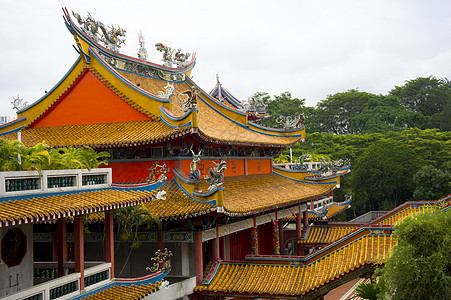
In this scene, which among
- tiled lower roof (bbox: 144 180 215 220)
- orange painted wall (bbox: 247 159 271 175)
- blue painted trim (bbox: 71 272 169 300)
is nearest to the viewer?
blue painted trim (bbox: 71 272 169 300)

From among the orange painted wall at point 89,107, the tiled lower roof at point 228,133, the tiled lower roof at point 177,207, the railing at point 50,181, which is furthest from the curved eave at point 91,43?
the railing at point 50,181

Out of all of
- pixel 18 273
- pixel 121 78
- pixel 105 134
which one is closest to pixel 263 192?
pixel 105 134

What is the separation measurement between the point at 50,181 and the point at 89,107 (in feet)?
28.7

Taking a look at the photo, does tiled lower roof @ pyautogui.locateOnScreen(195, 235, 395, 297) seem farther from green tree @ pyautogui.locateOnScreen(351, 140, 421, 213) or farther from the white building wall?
green tree @ pyautogui.locateOnScreen(351, 140, 421, 213)

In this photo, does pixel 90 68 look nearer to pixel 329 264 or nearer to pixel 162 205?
pixel 162 205

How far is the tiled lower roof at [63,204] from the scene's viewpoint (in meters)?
9.94

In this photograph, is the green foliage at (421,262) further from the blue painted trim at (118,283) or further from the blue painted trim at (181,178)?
the blue painted trim at (181,178)

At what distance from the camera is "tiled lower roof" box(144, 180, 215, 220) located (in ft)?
52.7

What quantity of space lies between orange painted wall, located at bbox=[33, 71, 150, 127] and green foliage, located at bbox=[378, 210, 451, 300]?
10650 millimetres

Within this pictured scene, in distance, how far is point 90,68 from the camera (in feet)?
66.9

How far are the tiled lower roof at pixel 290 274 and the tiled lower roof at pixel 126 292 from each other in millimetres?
3618

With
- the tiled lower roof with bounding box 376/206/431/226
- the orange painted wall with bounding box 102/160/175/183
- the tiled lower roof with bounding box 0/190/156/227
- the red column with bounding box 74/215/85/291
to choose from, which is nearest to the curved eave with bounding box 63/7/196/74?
the orange painted wall with bounding box 102/160/175/183

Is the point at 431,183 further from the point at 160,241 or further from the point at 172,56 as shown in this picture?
the point at 160,241

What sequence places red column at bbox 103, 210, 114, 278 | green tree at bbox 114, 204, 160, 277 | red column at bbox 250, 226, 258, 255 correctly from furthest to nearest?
1. red column at bbox 250, 226, 258, 255
2. green tree at bbox 114, 204, 160, 277
3. red column at bbox 103, 210, 114, 278
